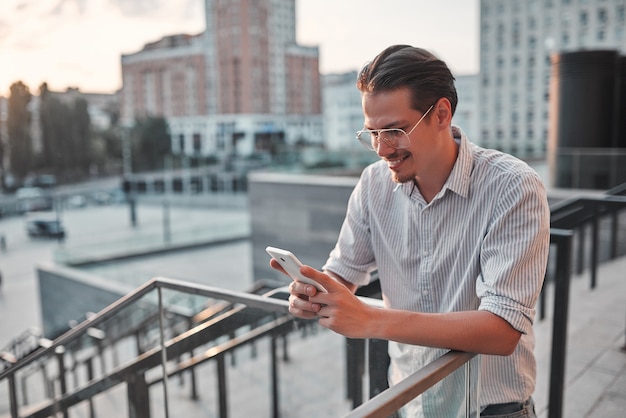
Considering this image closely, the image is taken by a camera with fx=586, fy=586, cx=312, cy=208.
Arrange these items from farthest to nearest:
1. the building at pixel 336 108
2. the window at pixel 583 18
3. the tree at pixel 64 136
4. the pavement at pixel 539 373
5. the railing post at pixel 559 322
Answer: the building at pixel 336 108 → the window at pixel 583 18 → the tree at pixel 64 136 → the pavement at pixel 539 373 → the railing post at pixel 559 322

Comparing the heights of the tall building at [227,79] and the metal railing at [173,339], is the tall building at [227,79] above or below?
above

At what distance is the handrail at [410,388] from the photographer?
1014 mm

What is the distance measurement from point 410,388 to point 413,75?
64 centimetres

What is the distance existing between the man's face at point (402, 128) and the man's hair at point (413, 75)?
0.02 meters

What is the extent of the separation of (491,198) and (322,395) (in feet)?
11.9

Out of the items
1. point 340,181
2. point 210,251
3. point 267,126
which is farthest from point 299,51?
point 340,181

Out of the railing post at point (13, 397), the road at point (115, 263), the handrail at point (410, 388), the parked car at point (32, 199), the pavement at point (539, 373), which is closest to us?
the handrail at point (410, 388)

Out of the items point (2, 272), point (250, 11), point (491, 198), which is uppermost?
point (250, 11)

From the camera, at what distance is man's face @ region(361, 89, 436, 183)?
1271 millimetres

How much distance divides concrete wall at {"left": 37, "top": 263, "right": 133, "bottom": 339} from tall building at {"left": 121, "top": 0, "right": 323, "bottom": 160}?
48.2 metres

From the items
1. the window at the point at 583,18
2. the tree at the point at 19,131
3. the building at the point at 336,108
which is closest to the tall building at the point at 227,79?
the building at the point at 336,108

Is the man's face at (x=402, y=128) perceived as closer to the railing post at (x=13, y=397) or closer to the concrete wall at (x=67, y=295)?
the railing post at (x=13, y=397)

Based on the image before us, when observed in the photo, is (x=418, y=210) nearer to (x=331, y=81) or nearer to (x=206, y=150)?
(x=206, y=150)

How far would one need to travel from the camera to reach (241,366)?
5902 millimetres
